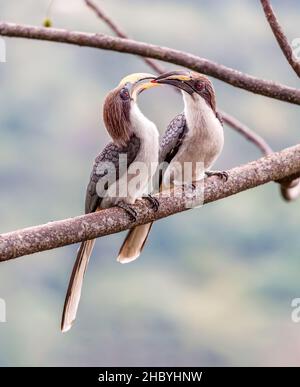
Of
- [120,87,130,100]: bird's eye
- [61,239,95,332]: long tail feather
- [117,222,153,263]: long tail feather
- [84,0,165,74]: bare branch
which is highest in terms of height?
[84,0,165,74]: bare branch

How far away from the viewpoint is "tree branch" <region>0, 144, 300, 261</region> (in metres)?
1.63

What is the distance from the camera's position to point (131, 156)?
1.89 m

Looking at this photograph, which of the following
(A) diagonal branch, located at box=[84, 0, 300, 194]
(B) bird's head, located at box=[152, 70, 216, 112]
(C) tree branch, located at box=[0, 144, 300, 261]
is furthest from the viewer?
(A) diagonal branch, located at box=[84, 0, 300, 194]

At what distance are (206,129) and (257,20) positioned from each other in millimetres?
6168

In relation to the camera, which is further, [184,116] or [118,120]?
[184,116]

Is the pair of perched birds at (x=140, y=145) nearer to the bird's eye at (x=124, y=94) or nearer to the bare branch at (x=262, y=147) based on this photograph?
the bird's eye at (x=124, y=94)

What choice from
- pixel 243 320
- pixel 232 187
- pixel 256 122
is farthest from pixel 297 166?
pixel 243 320

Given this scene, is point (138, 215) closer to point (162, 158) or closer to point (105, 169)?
point (105, 169)

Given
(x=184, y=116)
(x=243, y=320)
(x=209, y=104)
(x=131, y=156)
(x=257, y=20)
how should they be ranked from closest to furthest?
1. (x=131, y=156)
2. (x=209, y=104)
3. (x=184, y=116)
4. (x=243, y=320)
5. (x=257, y=20)

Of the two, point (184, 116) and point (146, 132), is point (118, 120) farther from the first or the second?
point (184, 116)

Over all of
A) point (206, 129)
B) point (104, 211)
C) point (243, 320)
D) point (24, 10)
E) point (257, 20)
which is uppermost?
point (257, 20)

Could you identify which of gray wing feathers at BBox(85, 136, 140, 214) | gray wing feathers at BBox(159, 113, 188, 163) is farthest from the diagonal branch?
gray wing feathers at BBox(85, 136, 140, 214)

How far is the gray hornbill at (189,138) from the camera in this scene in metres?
2.05

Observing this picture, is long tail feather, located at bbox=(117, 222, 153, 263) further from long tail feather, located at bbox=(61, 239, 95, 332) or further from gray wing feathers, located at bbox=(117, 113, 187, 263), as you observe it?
long tail feather, located at bbox=(61, 239, 95, 332)
